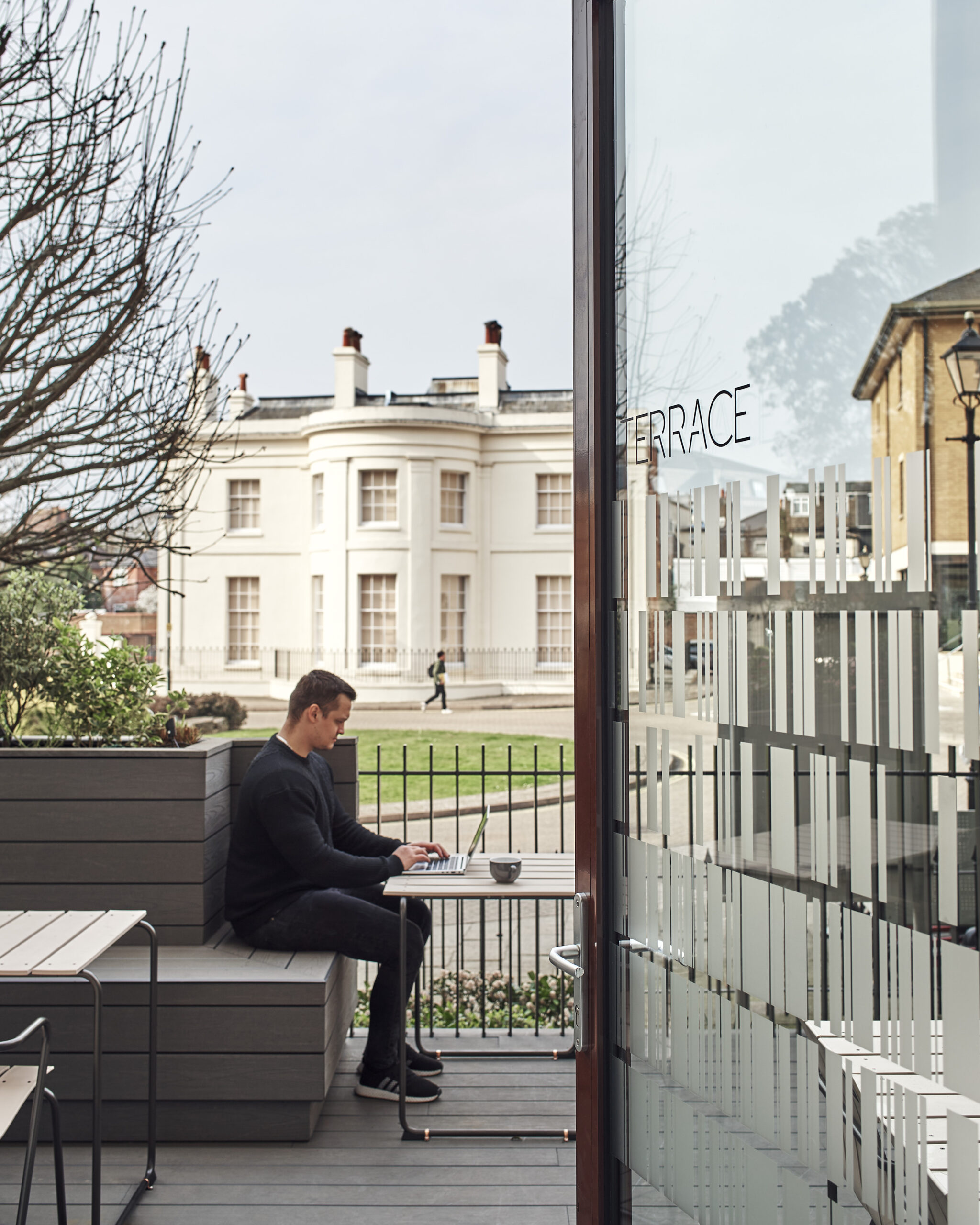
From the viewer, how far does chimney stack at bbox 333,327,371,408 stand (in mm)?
25734

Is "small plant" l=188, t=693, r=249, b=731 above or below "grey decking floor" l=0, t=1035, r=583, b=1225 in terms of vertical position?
above

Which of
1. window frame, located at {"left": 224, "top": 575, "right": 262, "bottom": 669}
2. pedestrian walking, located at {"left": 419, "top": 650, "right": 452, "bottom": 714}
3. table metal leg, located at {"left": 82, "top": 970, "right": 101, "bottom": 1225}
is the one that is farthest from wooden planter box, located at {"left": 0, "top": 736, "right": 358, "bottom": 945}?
window frame, located at {"left": 224, "top": 575, "right": 262, "bottom": 669}

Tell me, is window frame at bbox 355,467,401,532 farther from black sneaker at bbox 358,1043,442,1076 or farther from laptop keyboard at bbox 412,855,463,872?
black sneaker at bbox 358,1043,442,1076

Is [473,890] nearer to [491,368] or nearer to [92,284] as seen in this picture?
[92,284]

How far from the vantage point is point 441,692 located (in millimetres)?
22734

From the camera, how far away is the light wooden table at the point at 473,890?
3.58 m

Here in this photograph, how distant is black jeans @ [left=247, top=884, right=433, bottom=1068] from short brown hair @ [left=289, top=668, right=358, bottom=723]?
70 centimetres

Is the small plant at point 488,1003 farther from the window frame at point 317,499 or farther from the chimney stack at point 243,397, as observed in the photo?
the chimney stack at point 243,397

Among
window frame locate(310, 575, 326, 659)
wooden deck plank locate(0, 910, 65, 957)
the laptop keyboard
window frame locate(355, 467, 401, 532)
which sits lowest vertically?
the laptop keyboard

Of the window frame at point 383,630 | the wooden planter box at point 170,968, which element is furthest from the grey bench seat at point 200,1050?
the window frame at point 383,630

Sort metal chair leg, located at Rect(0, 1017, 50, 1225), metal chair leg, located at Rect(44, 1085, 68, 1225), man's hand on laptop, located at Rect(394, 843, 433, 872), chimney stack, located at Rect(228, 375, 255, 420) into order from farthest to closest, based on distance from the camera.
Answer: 1. chimney stack, located at Rect(228, 375, 255, 420)
2. man's hand on laptop, located at Rect(394, 843, 433, 872)
3. metal chair leg, located at Rect(44, 1085, 68, 1225)
4. metal chair leg, located at Rect(0, 1017, 50, 1225)

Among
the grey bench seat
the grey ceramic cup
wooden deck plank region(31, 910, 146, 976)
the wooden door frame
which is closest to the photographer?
the wooden door frame

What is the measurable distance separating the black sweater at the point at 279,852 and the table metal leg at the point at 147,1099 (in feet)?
1.32

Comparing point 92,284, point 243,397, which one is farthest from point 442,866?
point 243,397
